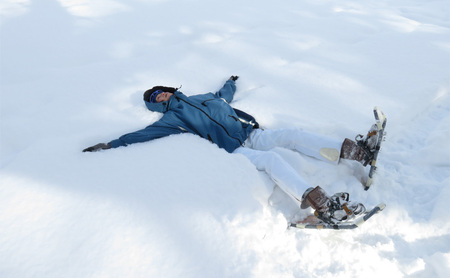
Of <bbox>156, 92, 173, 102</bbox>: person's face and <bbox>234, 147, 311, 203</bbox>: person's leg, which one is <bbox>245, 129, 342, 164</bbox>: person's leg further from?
<bbox>156, 92, 173, 102</bbox>: person's face

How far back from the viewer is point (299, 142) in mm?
2984

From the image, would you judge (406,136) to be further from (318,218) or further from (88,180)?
(88,180)

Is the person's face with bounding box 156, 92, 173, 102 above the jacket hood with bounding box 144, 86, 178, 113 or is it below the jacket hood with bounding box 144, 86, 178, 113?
above

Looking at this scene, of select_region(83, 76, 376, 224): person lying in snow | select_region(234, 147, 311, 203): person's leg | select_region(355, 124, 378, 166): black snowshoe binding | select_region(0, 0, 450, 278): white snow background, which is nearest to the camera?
select_region(0, 0, 450, 278): white snow background

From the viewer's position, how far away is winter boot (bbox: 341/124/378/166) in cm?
266

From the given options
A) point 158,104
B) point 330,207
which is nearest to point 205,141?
point 158,104

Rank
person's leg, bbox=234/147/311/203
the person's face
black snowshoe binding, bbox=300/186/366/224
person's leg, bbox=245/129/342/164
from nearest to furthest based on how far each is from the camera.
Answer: black snowshoe binding, bbox=300/186/366/224 < person's leg, bbox=234/147/311/203 < person's leg, bbox=245/129/342/164 < the person's face

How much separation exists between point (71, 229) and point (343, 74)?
3.66 metres

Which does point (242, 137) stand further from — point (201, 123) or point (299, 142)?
point (299, 142)

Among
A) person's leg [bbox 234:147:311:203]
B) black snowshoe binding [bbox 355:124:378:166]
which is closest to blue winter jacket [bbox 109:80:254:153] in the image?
person's leg [bbox 234:147:311:203]

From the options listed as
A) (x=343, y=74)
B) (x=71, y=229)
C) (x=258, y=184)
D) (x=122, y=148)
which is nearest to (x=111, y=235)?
(x=71, y=229)

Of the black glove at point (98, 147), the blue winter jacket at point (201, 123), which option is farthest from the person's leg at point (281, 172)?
the black glove at point (98, 147)

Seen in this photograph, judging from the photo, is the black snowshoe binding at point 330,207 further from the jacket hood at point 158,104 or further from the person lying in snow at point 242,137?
the jacket hood at point 158,104

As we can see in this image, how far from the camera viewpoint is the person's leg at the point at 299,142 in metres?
2.80
